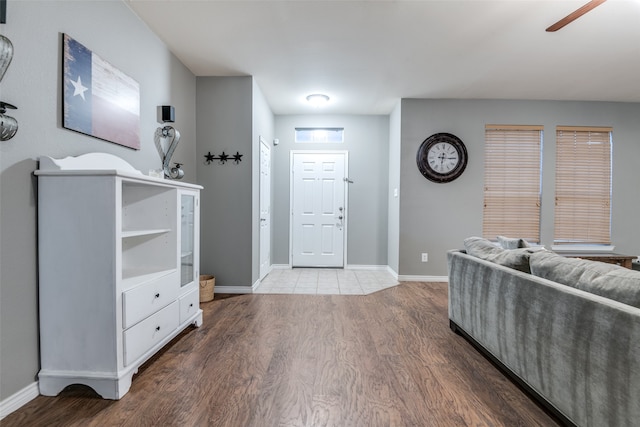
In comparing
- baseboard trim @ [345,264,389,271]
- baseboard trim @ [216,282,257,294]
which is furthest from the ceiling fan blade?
baseboard trim @ [216,282,257,294]

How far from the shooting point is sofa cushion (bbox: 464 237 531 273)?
6.27ft

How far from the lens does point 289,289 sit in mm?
4023

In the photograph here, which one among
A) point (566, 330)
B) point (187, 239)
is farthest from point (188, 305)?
point (566, 330)

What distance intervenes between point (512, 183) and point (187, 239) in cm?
428

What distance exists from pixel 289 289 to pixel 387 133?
9.90ft

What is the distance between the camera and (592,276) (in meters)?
1.45

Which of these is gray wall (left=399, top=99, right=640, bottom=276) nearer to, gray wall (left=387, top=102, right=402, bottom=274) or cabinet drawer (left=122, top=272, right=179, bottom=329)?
gray wall (left=387, top=102, right=402, bottom=274)

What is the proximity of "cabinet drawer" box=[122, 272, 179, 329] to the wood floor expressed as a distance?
385 millimetres

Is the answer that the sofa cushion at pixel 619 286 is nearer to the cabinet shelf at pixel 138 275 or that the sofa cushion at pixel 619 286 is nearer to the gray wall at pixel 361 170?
the cabinet shelf at pixel 138 275

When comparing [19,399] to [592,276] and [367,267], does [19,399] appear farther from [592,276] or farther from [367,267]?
[367,267]

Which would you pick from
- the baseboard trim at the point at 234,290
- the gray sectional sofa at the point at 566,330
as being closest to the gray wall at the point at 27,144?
the baseboard trim at the point at 234,290

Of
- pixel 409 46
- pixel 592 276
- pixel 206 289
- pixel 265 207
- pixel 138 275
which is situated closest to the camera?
pixel 592 276

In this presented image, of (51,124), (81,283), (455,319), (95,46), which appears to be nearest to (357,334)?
(455,319)

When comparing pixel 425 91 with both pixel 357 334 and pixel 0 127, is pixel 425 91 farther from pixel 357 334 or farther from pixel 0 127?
pixel 0 127
